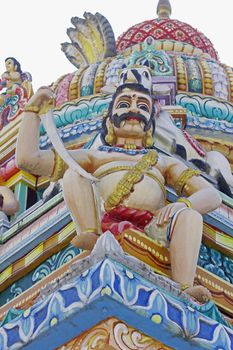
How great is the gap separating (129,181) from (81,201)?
399mm

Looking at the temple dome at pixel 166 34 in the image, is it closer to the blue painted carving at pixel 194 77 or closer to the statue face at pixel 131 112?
the blue painted carving at pixel 194 77

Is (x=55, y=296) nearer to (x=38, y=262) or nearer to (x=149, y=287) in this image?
(x=149, y=287)

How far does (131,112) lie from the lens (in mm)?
8031

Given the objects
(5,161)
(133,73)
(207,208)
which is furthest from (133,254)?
(5,161)

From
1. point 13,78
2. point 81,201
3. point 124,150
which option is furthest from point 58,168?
point 13,78

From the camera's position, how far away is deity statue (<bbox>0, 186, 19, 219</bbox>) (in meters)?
9.80

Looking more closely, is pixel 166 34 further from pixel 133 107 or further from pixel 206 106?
pixel 133 107

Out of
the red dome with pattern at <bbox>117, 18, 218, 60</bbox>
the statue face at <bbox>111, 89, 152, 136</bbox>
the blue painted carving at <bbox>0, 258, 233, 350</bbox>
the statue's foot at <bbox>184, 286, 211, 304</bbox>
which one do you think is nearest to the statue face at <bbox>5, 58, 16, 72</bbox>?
the red dome with pattern at <bbox>117, 18, 218, 60</bbox>

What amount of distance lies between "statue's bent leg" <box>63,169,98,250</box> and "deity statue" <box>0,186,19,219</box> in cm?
235

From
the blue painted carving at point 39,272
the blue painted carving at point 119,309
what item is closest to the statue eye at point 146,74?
the blue painted carving at point 39,272

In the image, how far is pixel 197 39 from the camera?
1342 centimetres

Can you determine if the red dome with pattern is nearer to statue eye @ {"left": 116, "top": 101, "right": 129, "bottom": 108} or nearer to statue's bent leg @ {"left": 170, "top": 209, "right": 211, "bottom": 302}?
statue eye @ {"left": 116, "top": 101, "right": 129, "bottom": 108}

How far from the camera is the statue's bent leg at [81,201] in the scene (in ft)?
23.8

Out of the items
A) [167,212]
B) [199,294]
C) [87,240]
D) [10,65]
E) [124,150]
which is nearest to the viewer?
[199,294]
